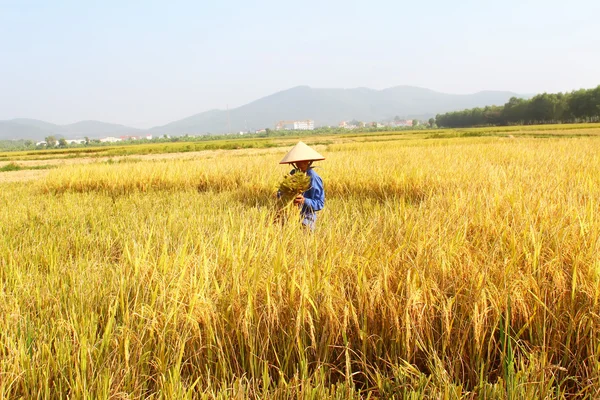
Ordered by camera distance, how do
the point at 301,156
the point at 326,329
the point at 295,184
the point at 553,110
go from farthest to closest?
the point at 553,110, the point at 301,156, the point at 295,184, the point at 326,329

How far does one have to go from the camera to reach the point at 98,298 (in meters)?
1.90

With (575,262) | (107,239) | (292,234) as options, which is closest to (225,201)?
(107,239)

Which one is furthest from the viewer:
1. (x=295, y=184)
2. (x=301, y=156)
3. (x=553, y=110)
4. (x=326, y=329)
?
(x=553, y=110)

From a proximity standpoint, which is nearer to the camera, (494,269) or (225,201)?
(494,269)

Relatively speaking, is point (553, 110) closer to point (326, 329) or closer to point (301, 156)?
point (301, 156)

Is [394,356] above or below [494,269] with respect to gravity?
below

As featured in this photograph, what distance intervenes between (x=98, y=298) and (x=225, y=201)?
11.6 ft

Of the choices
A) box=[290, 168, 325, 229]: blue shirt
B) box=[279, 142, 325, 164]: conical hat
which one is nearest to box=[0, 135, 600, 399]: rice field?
box=[290, 168, 325, 229]: blue shirt

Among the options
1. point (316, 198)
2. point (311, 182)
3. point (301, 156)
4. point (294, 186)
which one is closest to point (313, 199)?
point (316, 198)

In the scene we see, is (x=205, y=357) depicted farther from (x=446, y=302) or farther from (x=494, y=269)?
(x=494, y=269)

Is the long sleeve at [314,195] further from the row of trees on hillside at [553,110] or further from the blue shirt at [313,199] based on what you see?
the row of trees on hillside at [553,110]

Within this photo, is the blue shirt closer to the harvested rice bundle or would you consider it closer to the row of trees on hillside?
the harvested rice bundle

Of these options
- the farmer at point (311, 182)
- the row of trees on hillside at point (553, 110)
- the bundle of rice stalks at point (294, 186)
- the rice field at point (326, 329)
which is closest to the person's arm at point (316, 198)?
the farmer at point (311, 182)

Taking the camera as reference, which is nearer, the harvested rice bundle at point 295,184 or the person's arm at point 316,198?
the harvested rice bundle at point 295,184
